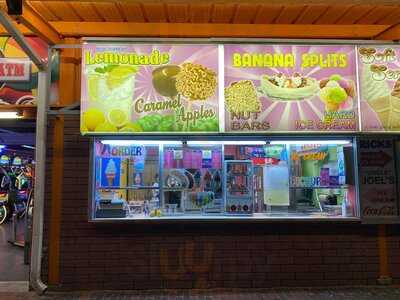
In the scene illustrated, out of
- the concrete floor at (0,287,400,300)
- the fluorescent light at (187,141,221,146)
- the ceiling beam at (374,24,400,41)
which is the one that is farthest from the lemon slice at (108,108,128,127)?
the ceiling beam at (374,24,400,41)

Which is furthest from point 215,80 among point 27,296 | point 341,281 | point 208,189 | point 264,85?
point 27,296

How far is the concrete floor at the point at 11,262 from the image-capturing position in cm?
788

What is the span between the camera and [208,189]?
718cm

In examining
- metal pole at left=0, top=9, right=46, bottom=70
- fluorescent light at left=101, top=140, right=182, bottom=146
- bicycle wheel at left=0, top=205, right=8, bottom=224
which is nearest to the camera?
metal pole at left=0, top=9, right=46, bottom=70

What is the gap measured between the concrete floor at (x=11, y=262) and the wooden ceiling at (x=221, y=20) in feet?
13.5

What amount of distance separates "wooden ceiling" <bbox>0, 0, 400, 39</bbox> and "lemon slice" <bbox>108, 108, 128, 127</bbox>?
5.04ft

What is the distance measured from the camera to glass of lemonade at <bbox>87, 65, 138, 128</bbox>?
6383 mm

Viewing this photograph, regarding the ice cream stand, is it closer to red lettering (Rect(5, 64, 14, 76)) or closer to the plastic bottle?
the plastic bottle

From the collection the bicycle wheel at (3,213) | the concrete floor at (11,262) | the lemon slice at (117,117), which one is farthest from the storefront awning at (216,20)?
the bicycle wheel at (3,213)

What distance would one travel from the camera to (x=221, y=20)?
721 cm

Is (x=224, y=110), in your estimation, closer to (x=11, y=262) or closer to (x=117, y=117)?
(x=117, y=117)

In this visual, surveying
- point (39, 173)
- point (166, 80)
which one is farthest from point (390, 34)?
point (39, 173)

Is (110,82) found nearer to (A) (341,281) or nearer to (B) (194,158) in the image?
(B) (194,158)

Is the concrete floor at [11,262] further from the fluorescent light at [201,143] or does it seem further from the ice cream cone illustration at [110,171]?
the fluorescent light at [201,143]
